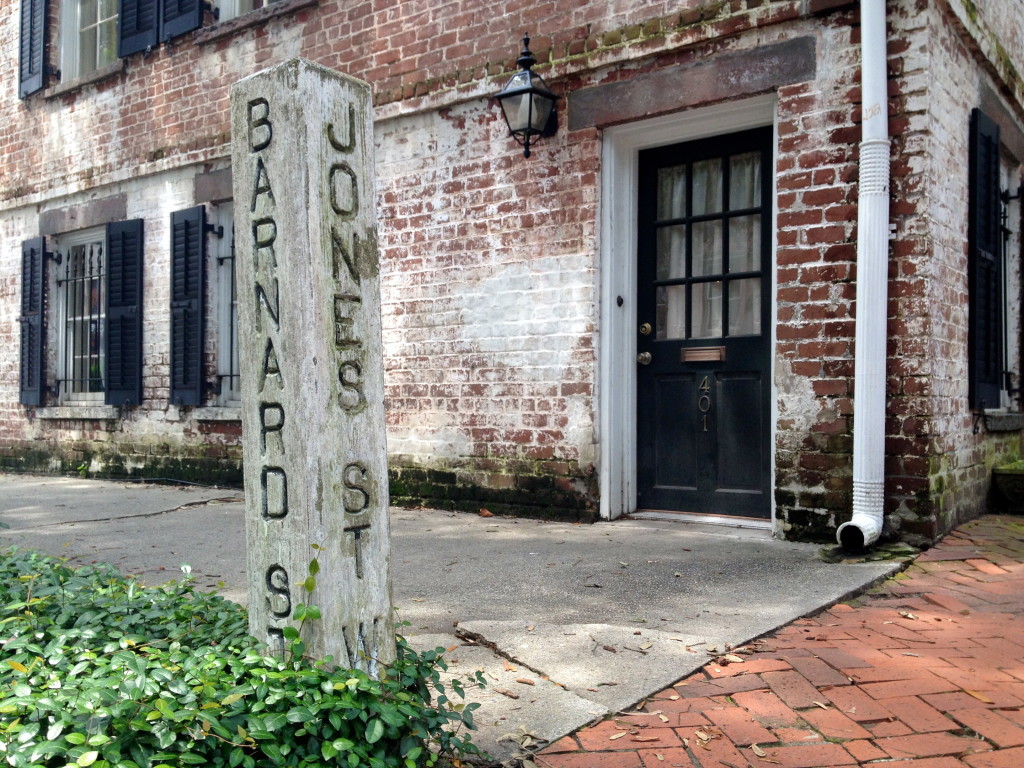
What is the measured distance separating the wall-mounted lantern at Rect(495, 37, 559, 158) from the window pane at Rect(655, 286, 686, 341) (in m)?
1.28

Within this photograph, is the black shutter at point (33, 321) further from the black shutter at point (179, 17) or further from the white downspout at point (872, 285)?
the white downspout at point (872, 285)

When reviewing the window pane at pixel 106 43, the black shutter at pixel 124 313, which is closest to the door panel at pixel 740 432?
the black shutter at pixel 124 313

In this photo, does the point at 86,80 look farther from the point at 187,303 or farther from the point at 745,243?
the point at 745,243

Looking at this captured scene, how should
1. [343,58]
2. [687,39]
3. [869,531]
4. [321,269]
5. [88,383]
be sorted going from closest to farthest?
[321,269] < [869,531] < [687,39] < [343,58] < [88,383]

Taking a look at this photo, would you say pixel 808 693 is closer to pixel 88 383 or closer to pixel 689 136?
pixel 689 136

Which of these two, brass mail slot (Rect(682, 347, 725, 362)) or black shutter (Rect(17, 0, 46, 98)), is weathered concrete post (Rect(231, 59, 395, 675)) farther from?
black shutter (Rect(17, 0, 46, 98))

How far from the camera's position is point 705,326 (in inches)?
226

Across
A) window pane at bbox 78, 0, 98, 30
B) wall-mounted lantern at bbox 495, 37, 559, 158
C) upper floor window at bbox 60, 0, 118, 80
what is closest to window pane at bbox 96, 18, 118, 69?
upper floor window at bbox 60, 0, 118, 80

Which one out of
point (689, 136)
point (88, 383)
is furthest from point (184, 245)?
point (689, 136)

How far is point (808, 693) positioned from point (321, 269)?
6.12ft

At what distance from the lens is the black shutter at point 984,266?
5.47 m

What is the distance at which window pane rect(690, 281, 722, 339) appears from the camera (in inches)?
224

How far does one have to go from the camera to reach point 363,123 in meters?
2.45

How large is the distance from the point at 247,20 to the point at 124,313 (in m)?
3.00
